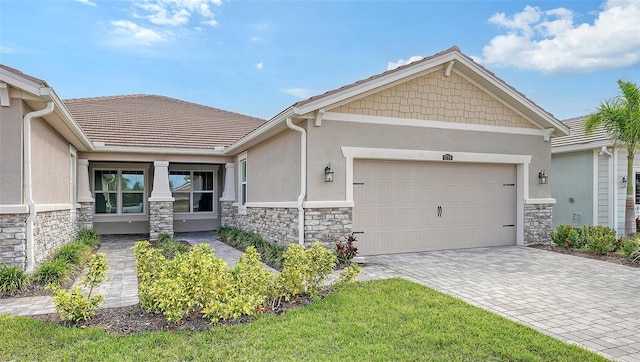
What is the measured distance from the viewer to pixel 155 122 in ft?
52.4

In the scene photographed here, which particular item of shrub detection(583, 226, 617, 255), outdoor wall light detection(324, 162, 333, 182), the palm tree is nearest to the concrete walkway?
shrub detection(583, 226, 617, 255)

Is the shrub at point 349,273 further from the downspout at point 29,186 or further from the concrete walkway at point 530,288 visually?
the downspout at point 29,186

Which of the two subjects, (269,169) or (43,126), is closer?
(43,126)

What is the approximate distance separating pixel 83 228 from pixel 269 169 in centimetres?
672

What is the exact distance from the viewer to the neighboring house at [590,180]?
1250cm

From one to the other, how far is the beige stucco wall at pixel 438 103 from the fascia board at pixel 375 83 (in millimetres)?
364

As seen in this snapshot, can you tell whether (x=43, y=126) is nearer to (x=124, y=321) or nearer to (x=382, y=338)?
(x=124, y=321)

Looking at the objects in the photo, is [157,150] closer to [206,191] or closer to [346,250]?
[206,191]

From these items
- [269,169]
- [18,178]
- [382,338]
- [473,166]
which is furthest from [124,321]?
[473,166]

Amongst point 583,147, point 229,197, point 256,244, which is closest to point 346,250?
point 256,244

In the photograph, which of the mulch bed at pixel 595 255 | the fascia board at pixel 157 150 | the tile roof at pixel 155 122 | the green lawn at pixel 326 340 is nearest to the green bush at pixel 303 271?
the green lawn at pixel 326 340

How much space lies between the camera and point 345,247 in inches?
322

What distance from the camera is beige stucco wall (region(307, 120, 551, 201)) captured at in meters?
8.32

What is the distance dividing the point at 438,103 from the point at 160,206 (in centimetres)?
922
